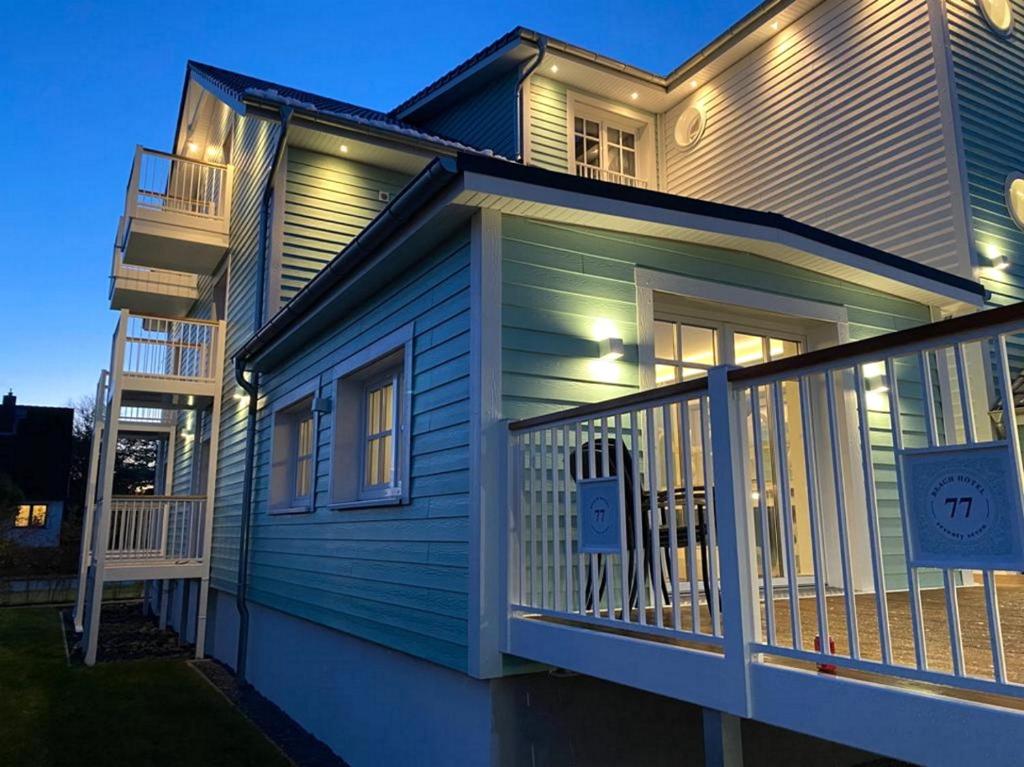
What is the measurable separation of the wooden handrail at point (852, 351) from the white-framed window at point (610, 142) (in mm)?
7961

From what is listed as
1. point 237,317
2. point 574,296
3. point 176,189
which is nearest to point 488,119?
point 237,317

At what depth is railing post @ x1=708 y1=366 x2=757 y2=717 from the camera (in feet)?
8.09

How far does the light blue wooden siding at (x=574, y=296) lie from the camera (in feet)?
13.3

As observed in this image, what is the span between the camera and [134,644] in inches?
406

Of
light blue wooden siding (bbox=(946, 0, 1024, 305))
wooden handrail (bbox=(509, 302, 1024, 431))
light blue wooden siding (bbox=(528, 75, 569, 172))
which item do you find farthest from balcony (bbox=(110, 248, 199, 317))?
wooden handrail (bbox=(509, 302, 1024, 431))

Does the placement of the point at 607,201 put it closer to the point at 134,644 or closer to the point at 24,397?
the point at 134,644

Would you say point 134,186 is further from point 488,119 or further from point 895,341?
point 895,341

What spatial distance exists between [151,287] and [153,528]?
17.3ft

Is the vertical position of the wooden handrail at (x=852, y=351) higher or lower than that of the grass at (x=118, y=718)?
higher

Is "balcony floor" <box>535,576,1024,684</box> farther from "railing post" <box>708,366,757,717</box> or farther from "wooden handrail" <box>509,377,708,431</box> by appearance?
"wooden handrail" <box>509,377,708,431</box>

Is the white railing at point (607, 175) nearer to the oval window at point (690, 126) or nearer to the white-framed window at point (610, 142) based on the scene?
the white-framed window at point (610, 142)

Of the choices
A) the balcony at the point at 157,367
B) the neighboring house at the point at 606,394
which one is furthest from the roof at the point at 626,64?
the balcony at the point at 157,367

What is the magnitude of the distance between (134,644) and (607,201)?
960 cm

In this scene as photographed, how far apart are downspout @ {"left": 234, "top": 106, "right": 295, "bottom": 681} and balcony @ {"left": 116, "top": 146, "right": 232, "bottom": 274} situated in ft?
6.86
